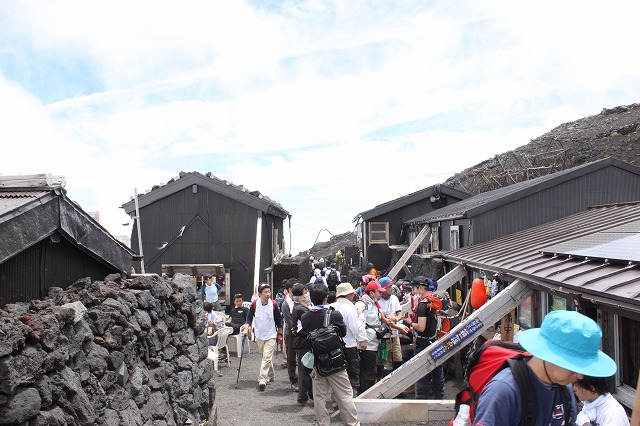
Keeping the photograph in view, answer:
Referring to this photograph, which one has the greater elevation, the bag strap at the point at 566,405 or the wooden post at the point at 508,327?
the bag strap at the point at 566,405

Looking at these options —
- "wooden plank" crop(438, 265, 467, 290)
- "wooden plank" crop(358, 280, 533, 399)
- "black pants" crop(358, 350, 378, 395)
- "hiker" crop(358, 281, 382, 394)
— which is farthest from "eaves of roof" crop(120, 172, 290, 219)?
"wooden plank" crop(358, 280, 533, 399)

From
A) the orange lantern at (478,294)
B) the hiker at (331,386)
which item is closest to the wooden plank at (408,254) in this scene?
the orange lantern at (478,294)

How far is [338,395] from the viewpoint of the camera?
308 inches

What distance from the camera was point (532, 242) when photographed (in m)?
12.5

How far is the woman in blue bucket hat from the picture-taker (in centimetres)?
301

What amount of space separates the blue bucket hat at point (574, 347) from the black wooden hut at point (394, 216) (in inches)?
953

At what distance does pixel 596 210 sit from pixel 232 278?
12.9 meters

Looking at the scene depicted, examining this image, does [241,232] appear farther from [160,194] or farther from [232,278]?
[160,194]

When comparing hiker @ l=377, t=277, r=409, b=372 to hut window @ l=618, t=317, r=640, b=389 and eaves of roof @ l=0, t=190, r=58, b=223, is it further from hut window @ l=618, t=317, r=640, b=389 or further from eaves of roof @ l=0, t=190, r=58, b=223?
eaves of roof @ l=0, t=190, r=58, b=223

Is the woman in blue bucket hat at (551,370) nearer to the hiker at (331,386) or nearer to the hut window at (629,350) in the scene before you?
the hut window at (629,350)

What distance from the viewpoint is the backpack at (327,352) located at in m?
7.48

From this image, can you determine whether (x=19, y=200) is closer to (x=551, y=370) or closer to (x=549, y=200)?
(x=551, y=370)

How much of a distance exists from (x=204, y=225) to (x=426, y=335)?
13135 millimetres

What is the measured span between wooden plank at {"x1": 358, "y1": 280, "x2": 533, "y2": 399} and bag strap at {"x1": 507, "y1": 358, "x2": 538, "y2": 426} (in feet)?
18.4
